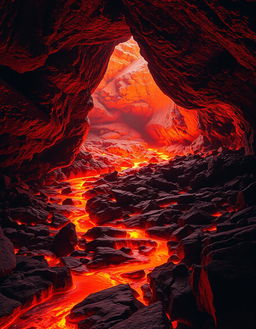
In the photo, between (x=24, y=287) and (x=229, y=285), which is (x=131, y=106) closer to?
(x=24, y=287)

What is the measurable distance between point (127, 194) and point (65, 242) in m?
4.21

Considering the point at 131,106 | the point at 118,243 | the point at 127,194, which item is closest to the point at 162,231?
the point at 118,243

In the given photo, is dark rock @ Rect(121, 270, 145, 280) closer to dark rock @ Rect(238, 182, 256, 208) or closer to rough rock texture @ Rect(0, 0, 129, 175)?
dark rock @ Rect(238, 182, 256, 208)

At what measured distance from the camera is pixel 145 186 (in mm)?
10656

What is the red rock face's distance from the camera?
5453 millimetres

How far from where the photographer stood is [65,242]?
5.70 m

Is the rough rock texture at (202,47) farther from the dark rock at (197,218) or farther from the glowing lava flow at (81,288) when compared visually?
the glowing lava flow at (81,288)

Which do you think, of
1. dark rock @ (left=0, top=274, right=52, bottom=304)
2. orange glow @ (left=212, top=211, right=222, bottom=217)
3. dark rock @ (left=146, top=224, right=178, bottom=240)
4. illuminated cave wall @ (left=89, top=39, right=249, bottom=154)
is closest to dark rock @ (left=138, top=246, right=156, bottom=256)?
dark rock @ (left=146, top=224, right=178, bottom=240)

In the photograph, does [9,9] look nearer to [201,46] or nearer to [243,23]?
[243,23]

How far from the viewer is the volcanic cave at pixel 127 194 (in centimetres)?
297

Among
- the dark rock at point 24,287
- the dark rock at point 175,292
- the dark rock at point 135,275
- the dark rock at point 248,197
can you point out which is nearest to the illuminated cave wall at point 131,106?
the dark rock at point 248,197

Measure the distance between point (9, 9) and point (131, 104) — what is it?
92.1 feet

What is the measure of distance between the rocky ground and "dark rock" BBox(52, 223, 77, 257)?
0.08ft

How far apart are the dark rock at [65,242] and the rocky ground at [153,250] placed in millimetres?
24
